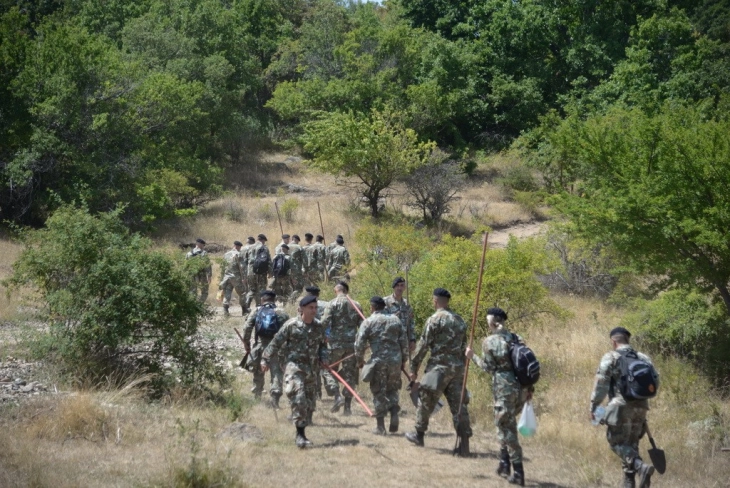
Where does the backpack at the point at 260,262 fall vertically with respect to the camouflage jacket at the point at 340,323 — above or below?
below

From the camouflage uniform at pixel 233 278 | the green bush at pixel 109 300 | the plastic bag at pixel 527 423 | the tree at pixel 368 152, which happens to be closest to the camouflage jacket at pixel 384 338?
the plastic bag at pixel 527 423

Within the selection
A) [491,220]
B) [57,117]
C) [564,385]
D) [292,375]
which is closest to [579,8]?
[491,220]

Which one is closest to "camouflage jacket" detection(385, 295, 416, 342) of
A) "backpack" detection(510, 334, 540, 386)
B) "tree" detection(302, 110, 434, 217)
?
"backpack" detection(510, 334, 540, 386)

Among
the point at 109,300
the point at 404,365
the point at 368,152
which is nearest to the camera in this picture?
the point at 109,300

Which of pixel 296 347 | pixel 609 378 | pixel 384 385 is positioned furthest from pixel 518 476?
pixel 296 347

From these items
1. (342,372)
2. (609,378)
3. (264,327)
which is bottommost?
(342,372)

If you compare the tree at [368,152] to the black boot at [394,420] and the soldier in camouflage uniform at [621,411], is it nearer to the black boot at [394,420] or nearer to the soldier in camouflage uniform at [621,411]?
the black boot at [394,420]

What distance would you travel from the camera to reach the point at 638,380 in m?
8.20

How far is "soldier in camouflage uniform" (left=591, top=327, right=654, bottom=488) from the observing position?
8.38 meters

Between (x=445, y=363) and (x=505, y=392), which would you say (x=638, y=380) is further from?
(x=445, y=363)

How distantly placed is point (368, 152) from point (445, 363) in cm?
2276

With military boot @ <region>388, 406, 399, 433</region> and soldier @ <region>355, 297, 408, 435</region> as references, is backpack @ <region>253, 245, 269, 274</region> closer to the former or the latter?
soldier @ <region>355, 297, 408, 435</region>

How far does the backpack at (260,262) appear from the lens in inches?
753

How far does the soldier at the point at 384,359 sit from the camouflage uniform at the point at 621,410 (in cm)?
256
